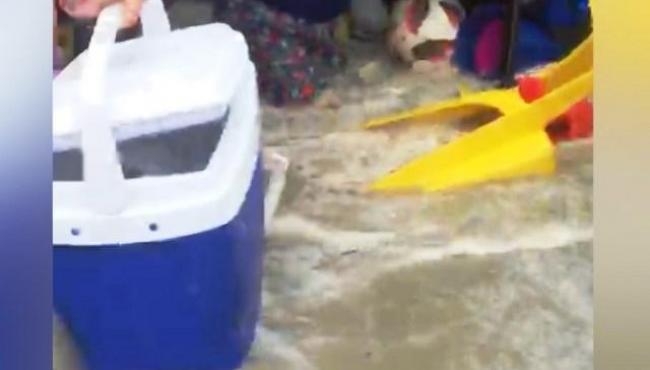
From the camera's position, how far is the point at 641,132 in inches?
34.0

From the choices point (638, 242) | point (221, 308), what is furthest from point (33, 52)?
point (638, 242)

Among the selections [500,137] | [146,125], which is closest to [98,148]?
[146,125]

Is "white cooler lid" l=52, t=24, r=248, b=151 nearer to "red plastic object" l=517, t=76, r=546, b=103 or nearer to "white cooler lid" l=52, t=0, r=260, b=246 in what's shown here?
"white cooler lid" l=52, t=0, r=260, b=246

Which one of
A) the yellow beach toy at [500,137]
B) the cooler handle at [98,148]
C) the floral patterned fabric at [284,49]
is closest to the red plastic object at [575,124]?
the yellow beach toy at [500,137]

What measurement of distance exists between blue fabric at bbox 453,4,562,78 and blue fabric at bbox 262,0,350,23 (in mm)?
94

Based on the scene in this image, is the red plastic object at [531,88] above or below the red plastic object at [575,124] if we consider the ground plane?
above

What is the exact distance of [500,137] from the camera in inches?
33.3

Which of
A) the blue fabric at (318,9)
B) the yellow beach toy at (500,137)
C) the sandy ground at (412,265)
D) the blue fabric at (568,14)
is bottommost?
the sandy ground at (412,265)

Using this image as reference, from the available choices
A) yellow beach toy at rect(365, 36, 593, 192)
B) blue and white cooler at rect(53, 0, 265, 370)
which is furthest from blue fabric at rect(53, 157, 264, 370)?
yellow beach toy at rect(365, 36, 593, 192)

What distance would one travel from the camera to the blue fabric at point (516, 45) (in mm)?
854

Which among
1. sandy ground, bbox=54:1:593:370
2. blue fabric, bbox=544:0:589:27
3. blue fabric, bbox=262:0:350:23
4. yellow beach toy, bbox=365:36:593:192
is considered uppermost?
blue fabric, bbox=262:0:350:23

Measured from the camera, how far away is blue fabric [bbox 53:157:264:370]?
2.61ft

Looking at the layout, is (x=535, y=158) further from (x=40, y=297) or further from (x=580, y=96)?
(x=40, y=297)

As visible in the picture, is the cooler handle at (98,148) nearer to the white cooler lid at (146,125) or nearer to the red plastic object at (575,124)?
the white cooler lid at (146,125)
